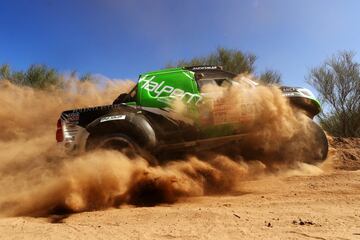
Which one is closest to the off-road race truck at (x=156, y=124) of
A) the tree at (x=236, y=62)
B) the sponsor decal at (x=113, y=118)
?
the sponsor decal at (x=113, y=118)

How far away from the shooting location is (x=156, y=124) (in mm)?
7000

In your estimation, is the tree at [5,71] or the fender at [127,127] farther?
the tree at [5,71]

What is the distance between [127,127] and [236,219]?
2794mm

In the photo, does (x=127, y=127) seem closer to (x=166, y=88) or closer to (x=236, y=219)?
(x=166, y=88)

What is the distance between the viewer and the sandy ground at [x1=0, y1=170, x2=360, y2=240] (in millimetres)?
4160

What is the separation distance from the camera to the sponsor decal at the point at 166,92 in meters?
7.09

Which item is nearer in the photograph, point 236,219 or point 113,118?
point 236,219

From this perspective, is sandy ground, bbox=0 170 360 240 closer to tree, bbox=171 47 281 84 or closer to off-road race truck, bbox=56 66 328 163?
off-road race truck, bbox=56 66 328 163

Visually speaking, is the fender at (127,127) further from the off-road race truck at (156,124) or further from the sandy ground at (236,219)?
the sandy ground at (236,219)

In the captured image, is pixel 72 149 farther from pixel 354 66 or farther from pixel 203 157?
pixel 354 66

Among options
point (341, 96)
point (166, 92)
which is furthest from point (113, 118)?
point (341, 96)

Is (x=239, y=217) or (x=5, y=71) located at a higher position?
(x=5, y=71)

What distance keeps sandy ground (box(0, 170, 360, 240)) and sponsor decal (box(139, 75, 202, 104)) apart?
178cm

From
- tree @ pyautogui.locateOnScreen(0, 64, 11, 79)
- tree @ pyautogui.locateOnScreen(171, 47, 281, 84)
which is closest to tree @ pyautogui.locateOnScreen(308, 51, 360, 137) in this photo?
tree @ pyautogui.locateOnScreen(171, 47, 281, 84)
